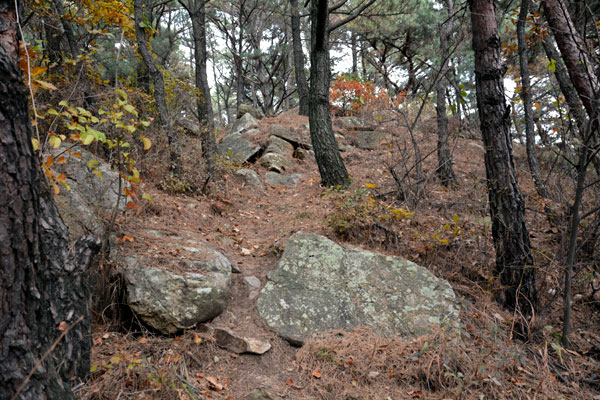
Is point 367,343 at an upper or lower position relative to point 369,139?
lower

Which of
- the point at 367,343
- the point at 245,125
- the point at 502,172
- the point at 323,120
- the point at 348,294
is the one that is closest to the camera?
the point at 367,343

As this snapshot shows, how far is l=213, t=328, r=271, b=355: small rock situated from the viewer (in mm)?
3100

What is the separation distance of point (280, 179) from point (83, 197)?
4988 millimetres

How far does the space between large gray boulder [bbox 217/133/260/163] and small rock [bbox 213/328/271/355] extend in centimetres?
577

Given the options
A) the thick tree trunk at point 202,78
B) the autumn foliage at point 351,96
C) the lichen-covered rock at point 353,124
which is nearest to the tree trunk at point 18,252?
the thick tree trunk at point 202,78

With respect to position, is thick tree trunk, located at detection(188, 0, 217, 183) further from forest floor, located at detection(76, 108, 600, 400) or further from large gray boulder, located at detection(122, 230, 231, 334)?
large gray boulder, located at detection(122, 230, 231, 334)

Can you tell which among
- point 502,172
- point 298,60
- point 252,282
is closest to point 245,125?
point 298,60

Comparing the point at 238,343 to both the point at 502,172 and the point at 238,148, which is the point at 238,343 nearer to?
the point at 502,172

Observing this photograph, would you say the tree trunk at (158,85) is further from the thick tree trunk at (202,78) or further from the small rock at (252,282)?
the small rock at (252,282)

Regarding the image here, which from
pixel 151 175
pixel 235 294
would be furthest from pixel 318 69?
pixel 235 294

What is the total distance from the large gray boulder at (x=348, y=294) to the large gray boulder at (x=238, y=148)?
5.00 metres

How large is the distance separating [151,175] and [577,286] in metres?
6.03

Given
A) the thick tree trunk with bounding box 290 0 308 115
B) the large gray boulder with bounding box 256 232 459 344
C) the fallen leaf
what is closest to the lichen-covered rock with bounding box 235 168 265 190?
the large gray boulder with bounding box 256 232 459 344

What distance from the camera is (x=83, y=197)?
3.77 m
